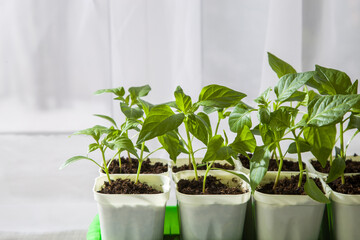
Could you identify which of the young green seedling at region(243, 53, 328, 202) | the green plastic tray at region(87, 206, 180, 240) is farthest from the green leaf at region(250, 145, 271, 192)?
the green plastic tray at region(87, 206, 180, 240)

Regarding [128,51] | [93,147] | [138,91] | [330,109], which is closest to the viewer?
[330,109]

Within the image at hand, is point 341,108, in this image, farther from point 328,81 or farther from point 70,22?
point 70,22

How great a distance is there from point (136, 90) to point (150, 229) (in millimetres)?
359

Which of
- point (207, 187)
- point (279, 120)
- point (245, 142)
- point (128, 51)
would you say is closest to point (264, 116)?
point (279, 120)

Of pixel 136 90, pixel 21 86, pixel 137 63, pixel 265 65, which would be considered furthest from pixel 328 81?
pixel 21 86

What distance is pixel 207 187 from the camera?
106cm

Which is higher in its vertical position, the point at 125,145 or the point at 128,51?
the point at 128,51

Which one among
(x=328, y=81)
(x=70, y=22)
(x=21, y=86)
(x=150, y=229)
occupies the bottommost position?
(x=150, y=229)

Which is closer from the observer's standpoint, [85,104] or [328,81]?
[328,81]

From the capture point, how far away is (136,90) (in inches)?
46.4

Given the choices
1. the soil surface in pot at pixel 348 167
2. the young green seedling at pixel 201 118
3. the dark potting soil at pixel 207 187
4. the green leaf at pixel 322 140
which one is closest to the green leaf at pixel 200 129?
the young green seedling at pixel 201 118

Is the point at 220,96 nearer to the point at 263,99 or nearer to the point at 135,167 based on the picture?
the point at 263,99

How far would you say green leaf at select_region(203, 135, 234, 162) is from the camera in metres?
0.96

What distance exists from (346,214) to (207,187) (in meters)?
0.30
